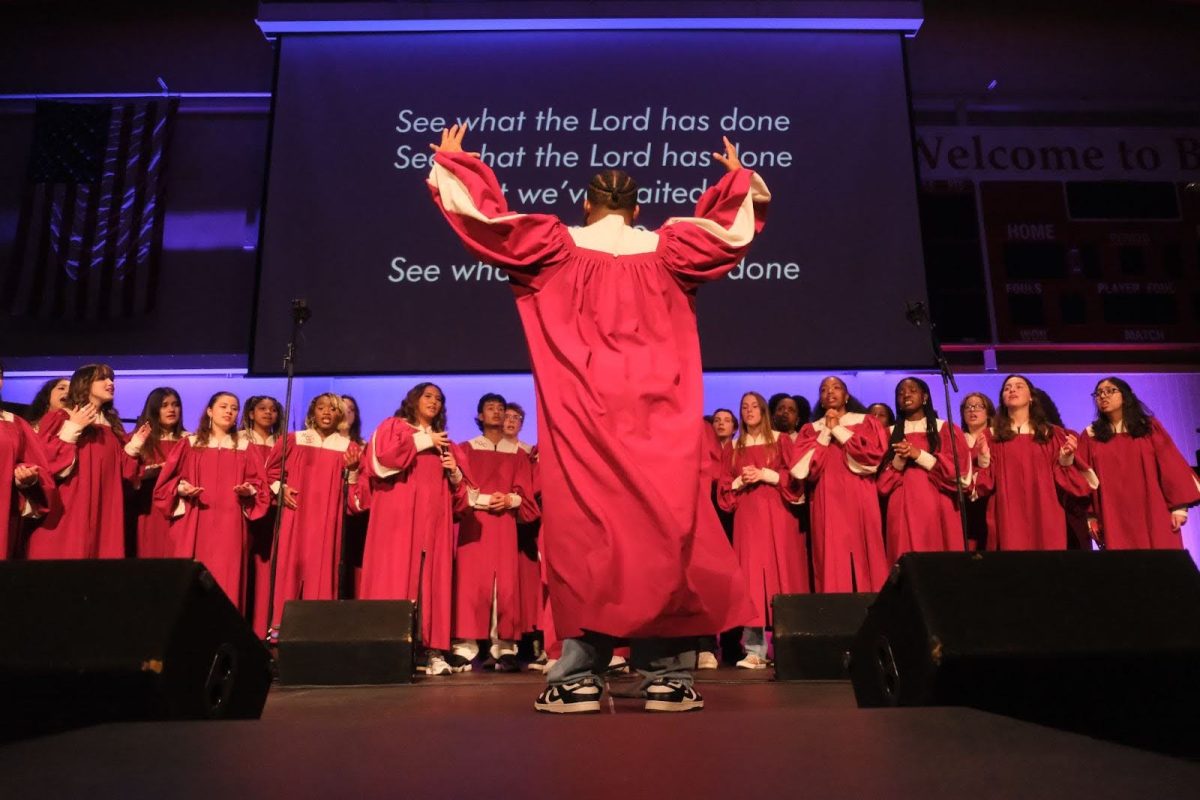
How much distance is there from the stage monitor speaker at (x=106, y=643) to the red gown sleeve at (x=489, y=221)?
1.35 m

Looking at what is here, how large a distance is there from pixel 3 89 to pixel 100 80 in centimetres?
95

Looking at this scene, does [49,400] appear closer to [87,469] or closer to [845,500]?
[87,469]

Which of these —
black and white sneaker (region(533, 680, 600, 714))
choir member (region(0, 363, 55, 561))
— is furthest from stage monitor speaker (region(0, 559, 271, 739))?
choir member (region(0, 363, 55, 561))

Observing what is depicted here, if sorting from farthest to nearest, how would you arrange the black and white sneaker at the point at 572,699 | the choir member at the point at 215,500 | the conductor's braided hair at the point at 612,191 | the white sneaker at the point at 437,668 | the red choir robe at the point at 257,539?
the red choir robe at the point at 257,539
the choir member at the point at 215,500
the white sneaker at the point at 437,668
the conductor's braided hair at the point at 612,191
the black and white sneaker at the point at 572,699

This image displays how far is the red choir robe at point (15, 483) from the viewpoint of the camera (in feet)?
18.8

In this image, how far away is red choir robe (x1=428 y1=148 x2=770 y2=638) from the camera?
2.75 meters

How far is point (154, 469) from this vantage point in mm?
6590

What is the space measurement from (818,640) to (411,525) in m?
3.05

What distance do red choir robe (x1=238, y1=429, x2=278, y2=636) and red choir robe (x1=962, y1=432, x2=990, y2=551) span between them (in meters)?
5.12

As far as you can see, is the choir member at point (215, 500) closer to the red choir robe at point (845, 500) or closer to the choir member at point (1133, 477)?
the red choir robe at point (845, 500)

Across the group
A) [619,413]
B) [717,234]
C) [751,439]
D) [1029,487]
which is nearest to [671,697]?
[619,413]

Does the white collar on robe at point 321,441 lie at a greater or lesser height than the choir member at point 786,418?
lesser

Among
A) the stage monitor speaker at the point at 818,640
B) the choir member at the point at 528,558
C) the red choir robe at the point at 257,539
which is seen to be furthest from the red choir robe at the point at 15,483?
the stage monitor speaker at the point at 818,640

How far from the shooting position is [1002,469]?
6.71 metres
